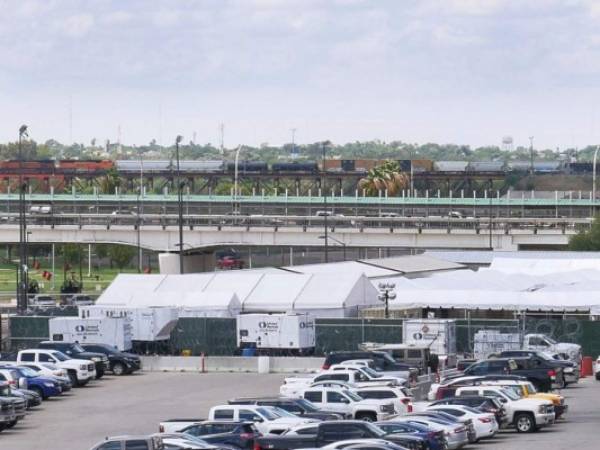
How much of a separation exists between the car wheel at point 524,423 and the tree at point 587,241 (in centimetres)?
8406

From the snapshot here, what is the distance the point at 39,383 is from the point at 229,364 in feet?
Answer: 44.9

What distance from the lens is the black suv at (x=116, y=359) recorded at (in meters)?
70.2

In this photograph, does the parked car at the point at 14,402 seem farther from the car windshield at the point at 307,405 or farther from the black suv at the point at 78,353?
the black suv at the point at 78,353

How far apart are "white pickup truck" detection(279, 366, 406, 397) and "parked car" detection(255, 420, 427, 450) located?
12990mm

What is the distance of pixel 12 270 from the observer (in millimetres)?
185500

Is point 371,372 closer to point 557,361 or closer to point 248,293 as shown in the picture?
point 557,361

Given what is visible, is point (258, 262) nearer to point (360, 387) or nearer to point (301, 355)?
point (301, 355)

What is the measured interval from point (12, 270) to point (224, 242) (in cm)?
4408

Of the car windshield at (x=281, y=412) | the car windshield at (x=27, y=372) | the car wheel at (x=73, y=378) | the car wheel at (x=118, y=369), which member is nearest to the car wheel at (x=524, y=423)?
the car windshield at (x=281, y=412)

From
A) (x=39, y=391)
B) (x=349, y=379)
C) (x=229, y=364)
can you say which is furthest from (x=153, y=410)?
(x=229, y=364)

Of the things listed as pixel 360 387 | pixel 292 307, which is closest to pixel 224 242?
pixel 292 307

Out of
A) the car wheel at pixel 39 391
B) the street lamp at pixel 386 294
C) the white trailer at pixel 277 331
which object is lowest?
the car wheel at pixel 39 391

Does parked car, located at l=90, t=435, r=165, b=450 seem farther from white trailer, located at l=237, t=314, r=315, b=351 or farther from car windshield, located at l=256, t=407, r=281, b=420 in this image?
white trailer, located at l=237, t=314, r=315, b=351

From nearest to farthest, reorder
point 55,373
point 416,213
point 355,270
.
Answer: point 55,373 < point 355,270 < point 416,213
